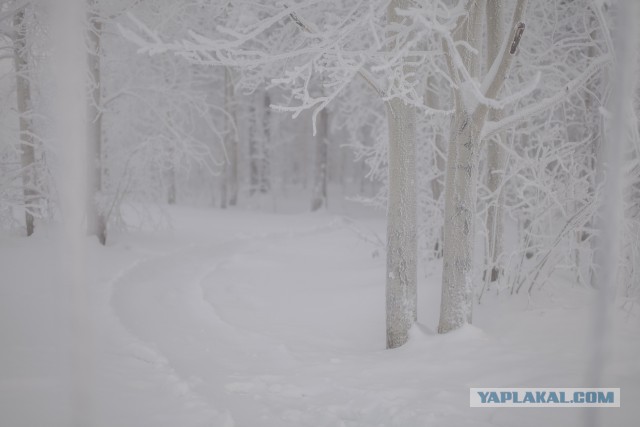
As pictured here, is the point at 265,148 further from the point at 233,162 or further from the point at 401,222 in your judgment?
the point at 401,222

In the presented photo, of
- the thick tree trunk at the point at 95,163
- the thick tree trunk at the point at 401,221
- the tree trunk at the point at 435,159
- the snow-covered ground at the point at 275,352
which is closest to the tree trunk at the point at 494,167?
the snow-covered ground at the point at 275,352

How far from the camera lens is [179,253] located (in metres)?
10.1

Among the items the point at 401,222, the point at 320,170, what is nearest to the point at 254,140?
the point at 320,170

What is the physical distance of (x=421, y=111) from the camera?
7566mm

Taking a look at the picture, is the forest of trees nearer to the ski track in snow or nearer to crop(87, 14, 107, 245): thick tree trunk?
crop(87, 14, 107, 245): thick tree trunk

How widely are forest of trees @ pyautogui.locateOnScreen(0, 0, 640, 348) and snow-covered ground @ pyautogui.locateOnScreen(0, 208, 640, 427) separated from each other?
0.63 metres

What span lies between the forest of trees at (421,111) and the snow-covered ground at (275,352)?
632 millimetres

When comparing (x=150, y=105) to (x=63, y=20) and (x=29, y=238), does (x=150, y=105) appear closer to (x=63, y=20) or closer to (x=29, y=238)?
(x=29, y=238)

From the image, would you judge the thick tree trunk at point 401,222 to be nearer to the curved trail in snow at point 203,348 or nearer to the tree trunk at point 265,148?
the curved trail in snow at point 203,348

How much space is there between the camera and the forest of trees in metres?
3.11

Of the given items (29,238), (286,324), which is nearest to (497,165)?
(286,324)

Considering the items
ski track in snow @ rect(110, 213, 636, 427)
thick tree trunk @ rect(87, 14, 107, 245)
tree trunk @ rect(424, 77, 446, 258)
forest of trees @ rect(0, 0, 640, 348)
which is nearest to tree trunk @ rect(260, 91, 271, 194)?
forest of trees @ rect(0, 0, 640, 348)

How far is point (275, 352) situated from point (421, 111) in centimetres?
494

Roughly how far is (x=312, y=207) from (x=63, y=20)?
59.7 feet
